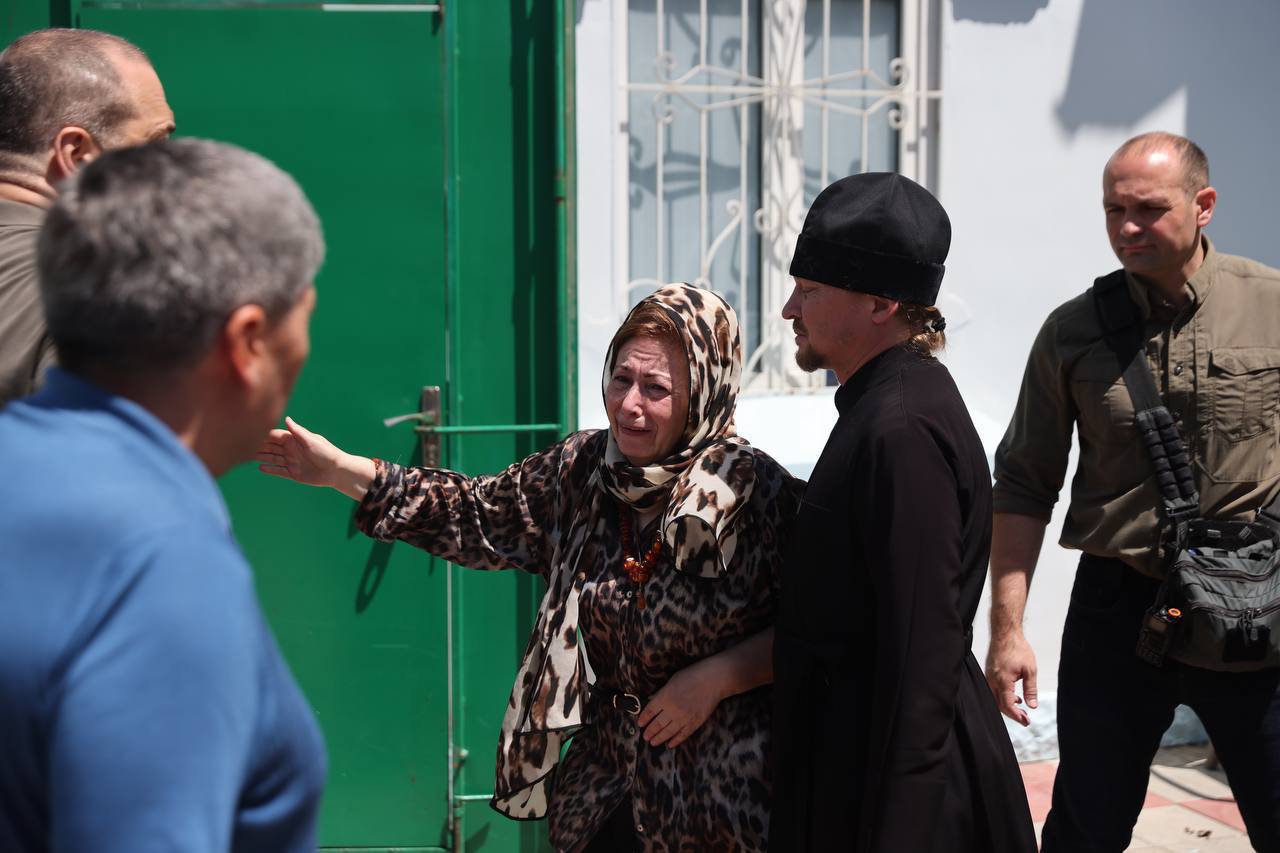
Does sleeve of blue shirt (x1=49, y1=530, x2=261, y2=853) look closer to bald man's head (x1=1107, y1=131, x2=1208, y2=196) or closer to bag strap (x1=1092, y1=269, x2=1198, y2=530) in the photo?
bag strap (x1=1092, y1=269, x2=1198, y2=530)

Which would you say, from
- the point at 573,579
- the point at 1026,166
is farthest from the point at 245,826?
the point at 1026,166

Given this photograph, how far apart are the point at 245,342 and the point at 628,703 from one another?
141 centimetres

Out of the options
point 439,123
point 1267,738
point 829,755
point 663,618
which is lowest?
point 1267,738

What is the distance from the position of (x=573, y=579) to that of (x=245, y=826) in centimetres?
136

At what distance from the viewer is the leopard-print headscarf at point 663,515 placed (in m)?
2.22

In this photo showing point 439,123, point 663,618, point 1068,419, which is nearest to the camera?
point 663,618

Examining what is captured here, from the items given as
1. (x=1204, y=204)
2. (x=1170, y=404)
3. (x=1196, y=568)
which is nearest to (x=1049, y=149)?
(x=1204, y=204)

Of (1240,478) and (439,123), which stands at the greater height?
(439,123)

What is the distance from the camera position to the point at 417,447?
11.3ft

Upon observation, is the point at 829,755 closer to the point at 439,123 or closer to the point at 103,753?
the point at 103,753

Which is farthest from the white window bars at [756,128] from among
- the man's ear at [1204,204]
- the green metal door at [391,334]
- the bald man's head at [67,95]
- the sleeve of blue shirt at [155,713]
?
the sleeve of blue shirt at [155,713]

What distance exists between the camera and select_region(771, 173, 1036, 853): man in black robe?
1946 millimetres

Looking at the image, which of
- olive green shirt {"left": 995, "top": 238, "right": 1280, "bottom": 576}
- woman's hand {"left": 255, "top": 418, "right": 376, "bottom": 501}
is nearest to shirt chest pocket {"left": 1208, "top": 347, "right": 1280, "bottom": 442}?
olive green shirt {"left": 995, "top": 238, "right": 1280, "bottom": 576}

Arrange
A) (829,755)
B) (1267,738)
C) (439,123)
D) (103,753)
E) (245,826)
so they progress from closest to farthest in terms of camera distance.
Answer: (103,753) < (245,826) < (829,755) < (1267,738) < (439,123)
